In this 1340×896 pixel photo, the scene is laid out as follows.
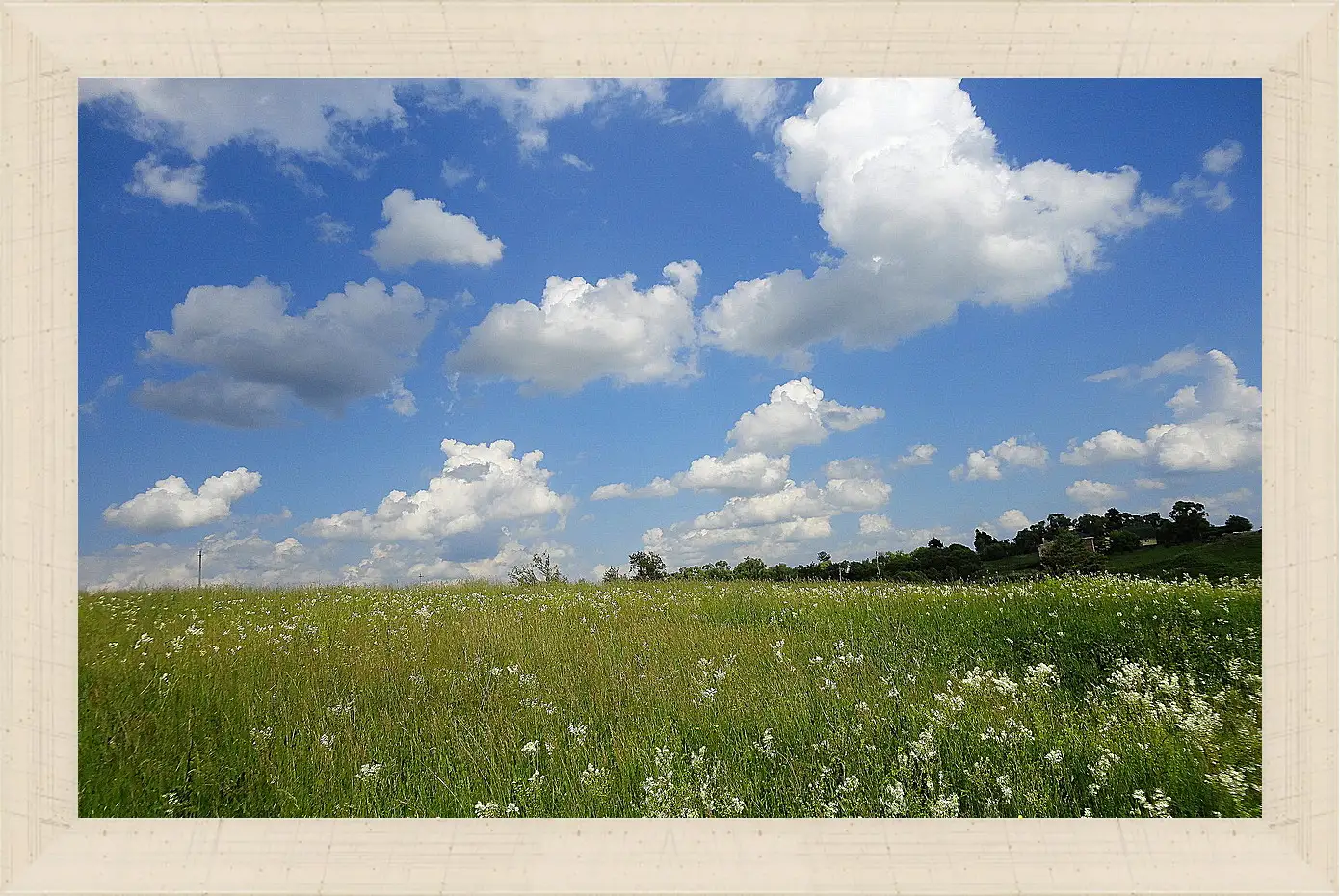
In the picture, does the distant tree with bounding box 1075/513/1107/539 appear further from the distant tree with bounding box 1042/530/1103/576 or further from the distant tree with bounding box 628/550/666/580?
the distant tree with bounding box 628/550/666/580

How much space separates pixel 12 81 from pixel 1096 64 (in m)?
4.84

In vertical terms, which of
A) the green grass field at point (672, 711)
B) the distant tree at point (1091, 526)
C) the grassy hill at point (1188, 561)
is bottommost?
the green grass field at point (672, 711)

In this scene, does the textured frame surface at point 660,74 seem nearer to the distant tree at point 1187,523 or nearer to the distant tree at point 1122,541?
the distant tree at point 1187,523

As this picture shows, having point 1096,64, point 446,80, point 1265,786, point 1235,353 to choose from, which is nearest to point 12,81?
point 446,80

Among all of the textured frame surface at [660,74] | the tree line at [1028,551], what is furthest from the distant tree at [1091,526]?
the textured frame surface at [660,74]

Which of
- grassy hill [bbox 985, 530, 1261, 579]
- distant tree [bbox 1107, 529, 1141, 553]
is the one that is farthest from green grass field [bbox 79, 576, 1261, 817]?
distant tree [bbox 1107, 529, 1141, 553]

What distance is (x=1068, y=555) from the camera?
4.75m

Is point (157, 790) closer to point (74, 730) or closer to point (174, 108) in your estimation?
point (74, 730)

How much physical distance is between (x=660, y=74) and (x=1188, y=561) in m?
4.51

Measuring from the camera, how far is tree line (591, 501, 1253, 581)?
4.23 m

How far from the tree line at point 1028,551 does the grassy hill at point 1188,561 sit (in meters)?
0.05

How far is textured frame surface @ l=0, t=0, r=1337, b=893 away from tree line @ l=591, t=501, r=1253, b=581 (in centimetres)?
131

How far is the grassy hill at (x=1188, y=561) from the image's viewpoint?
3.92m

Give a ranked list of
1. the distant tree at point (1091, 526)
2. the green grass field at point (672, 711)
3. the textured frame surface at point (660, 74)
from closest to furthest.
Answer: the textured frame surface at point (660, 74), the green grass field at point (672, 711), the distant tree at point (1091, 526)
